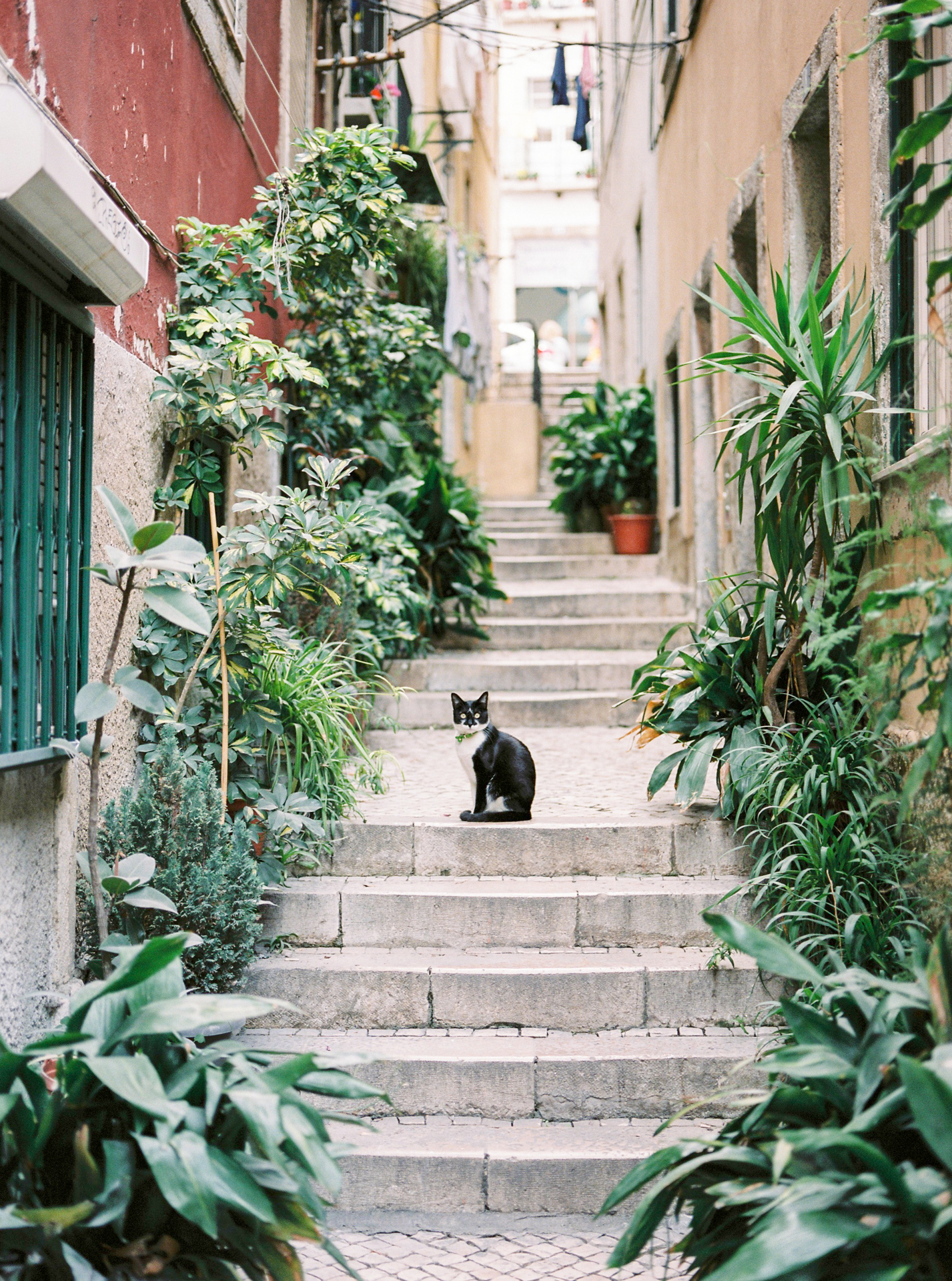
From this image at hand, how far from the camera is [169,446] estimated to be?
4.54m

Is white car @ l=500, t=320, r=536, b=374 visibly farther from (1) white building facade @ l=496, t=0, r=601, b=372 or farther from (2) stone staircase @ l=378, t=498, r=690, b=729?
(2) stone staircase @ l=378, t=498, r=690, b=729

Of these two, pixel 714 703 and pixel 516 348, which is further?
pixel 516 348

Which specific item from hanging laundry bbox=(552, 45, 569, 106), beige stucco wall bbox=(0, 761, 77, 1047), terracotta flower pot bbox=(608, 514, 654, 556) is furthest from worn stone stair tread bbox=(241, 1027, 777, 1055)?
hanging laundry bbox=(552, 45, 569, 106)

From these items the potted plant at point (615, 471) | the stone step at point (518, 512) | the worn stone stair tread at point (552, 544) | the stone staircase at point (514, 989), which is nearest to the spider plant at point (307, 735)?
the stone staircase at point (514, 989)

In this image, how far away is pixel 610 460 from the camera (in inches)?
401

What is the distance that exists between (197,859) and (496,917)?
3.61 ft

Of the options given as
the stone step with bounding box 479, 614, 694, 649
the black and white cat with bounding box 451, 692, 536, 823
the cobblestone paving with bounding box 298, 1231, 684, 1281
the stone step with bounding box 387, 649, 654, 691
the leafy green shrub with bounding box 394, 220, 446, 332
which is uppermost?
the leafy green shrub with bounding box 394, 220, 446, 332

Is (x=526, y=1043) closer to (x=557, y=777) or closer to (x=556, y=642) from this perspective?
(x=557, y=777)

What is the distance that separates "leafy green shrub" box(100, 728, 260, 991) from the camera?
358 centimetres

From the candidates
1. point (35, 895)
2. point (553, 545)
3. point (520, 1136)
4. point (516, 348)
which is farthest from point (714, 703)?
point (516, 348)

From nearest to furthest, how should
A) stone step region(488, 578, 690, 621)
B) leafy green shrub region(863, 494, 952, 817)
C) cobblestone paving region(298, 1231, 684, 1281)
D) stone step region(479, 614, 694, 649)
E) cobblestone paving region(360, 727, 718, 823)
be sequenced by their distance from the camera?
leafy green shrub region(863, 494, 952, 817) < cobblestone paving region(298, 1231, 684, 1281) < cobblestone paving region(360, 727, 718, 823) < stone step region(479, 614, 694, 649) < stone step region(488, 578, 690, 621)

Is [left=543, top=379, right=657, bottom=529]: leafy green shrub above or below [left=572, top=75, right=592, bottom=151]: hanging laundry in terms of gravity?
below

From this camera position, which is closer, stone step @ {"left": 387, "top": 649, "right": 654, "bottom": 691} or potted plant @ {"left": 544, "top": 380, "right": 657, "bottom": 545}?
stone step @ {"left": 387, "top": 649, "right": 654, "bottom": 691}

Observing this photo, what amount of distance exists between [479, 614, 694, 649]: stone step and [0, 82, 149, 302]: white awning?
4.69 m
